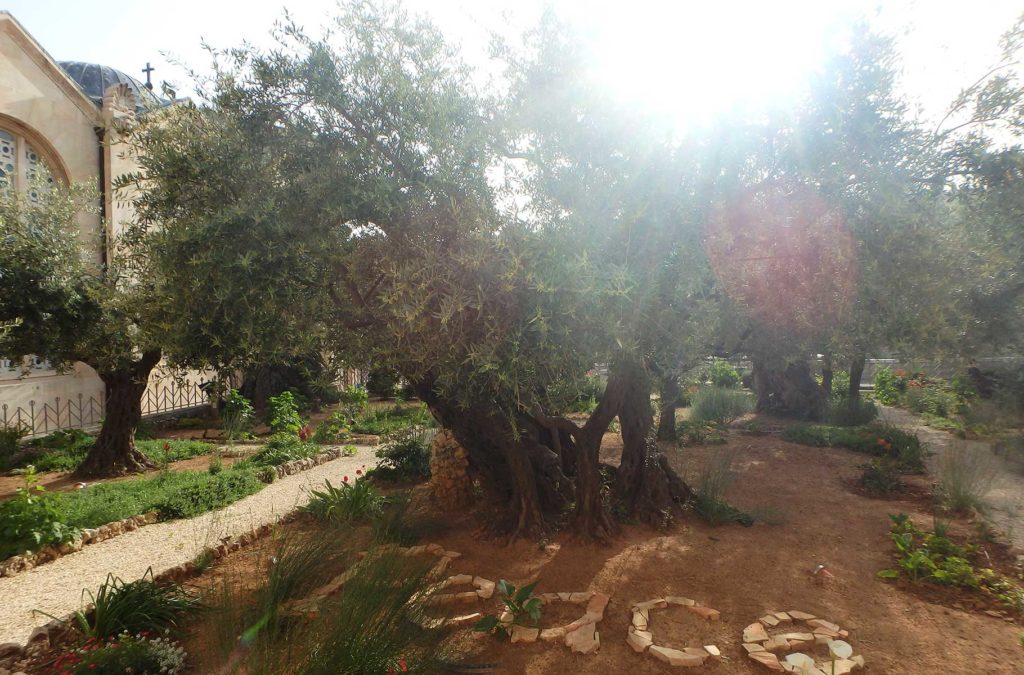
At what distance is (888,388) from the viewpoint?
768 inches

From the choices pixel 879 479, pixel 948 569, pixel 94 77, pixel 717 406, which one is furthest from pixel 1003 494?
pixel 94 77

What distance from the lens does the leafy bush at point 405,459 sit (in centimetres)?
912

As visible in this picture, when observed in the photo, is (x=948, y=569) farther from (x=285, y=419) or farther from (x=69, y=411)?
(x=69, y=411)

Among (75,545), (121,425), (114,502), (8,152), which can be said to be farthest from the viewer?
(8,152)

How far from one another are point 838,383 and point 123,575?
20.1 metres

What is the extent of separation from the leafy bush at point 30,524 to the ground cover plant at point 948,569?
830cm

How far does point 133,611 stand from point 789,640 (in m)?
4.75

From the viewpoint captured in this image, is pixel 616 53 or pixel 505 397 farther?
pixel 616 53

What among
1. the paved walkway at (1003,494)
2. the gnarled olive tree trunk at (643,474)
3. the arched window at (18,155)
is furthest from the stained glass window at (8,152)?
the paved walkway at (1003,494)

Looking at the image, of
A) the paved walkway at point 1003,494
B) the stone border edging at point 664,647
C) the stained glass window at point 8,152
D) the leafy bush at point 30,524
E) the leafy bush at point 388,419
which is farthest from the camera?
the leafy bush at point 388,419

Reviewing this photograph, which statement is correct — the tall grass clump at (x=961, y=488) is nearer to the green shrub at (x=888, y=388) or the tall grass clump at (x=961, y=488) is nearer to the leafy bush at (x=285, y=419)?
the leafy bush at (x=285, y=419)

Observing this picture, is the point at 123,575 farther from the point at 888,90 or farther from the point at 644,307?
the point at 888,90

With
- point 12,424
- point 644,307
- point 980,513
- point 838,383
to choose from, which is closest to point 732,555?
point 644,307

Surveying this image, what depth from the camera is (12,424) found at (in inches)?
489
